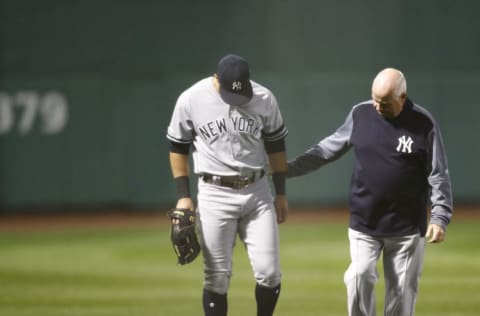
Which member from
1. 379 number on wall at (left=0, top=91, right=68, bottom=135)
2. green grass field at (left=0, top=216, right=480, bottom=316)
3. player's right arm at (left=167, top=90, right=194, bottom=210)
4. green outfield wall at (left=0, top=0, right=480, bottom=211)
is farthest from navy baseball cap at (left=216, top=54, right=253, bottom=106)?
379 number on wall at (left=0, top=91, right=68, bottom=135)

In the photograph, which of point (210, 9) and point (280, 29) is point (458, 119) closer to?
point (280, 29)

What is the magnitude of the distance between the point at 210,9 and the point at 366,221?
927 centimetres

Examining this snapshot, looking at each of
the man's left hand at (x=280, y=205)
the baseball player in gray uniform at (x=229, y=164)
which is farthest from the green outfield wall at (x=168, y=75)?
the baseball player in gray uniform at (x=229, y=164)

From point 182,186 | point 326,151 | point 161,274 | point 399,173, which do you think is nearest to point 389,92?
point 399,173

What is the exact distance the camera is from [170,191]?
14234 mm

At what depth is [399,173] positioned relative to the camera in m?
5.57

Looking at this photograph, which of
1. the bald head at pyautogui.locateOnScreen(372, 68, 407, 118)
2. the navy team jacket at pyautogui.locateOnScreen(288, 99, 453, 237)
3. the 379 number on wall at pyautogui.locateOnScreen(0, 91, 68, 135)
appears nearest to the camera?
the bald head at pyautogui.locateOnScreen(372, 68, 407, 118)

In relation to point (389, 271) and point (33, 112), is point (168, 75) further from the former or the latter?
point (389, 271)

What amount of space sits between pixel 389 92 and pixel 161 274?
15.4ft

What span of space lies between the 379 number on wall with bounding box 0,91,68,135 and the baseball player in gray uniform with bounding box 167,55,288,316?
26.8ft

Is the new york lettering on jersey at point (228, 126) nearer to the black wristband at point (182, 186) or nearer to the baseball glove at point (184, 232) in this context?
the black wristband at point (182, 186)

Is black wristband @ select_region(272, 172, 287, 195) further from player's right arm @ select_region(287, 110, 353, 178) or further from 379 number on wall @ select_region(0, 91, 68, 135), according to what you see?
379 number on wall @ select_region(0, 91, 68, 135)

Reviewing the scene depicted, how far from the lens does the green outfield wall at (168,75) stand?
14.0 metres

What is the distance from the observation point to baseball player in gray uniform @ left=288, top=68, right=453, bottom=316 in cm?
551
